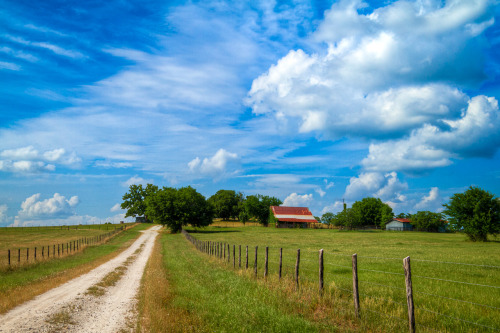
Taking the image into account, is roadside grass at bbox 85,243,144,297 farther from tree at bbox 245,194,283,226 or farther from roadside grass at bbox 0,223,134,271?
tree at bbox 245,194,283,226

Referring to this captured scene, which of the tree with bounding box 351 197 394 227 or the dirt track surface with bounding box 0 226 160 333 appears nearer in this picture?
the dirt track surface with bounding box 0 226 160 333

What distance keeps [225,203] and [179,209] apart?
74.4 meters

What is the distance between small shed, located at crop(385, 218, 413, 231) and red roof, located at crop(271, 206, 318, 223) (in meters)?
26.9

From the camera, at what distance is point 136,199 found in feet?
495

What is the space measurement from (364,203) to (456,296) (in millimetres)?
132830

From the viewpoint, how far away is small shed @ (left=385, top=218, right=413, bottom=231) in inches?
4611

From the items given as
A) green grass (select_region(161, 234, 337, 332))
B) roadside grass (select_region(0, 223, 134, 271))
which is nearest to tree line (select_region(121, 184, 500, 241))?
roadside grass (select_region(0, 223, 134, 271))

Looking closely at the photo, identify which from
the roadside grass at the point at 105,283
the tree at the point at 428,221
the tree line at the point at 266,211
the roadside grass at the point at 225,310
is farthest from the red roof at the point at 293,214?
the roadside grass at the point at 225,310

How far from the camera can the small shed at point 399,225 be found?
384 ft

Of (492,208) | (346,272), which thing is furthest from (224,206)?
(346,272)

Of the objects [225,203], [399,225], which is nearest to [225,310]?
[399,225]

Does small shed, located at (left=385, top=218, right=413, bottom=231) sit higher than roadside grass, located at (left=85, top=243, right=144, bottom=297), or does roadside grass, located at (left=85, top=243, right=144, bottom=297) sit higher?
roadside grass, located at (left=85, top=243, right=144, bottom=297)

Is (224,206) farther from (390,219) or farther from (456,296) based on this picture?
(456,296)

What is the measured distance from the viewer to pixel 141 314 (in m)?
10.5
